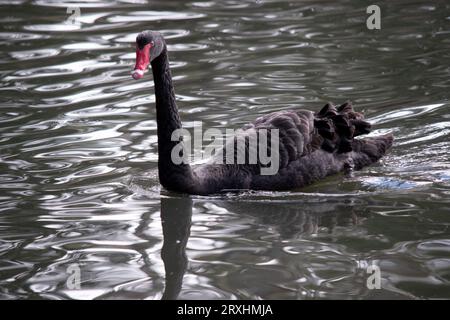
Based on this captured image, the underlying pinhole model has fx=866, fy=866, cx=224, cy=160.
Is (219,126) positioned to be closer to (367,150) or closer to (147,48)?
(367,150)

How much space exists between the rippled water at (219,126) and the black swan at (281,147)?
5.0 inches

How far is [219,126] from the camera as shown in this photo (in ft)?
25.7

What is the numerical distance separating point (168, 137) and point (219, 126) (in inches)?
68.8

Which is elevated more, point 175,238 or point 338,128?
point 338,128

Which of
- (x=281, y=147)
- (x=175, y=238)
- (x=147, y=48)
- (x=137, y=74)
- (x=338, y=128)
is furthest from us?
(x=338, y=128)

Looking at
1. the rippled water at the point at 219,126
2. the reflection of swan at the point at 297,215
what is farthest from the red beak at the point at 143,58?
the reflection of swan at the point at 297,215

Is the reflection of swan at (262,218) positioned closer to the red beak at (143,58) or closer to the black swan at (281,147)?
the black swan at (281,147)

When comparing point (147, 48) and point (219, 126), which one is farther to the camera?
point (219, 126)

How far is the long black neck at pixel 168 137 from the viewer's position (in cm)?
610

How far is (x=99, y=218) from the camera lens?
5898 millimetres

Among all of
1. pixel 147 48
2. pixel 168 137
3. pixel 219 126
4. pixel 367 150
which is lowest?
pixel 367 150

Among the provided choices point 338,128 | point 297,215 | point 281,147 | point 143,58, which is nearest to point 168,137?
point 143,58

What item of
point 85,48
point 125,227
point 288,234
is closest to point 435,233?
point 288,234

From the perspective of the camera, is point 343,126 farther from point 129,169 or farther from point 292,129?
point 129,169
